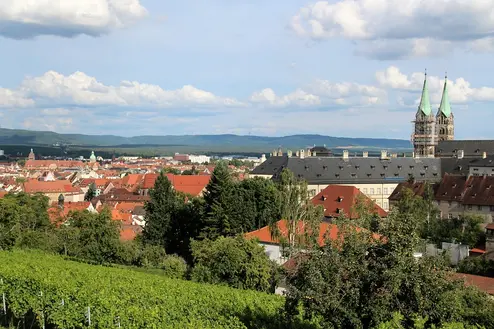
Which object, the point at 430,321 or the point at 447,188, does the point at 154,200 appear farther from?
the point at 430,321

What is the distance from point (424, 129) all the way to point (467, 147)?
21590mm

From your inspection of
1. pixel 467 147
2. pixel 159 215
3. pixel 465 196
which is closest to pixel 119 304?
pixel 159 215

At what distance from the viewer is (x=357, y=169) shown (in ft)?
330

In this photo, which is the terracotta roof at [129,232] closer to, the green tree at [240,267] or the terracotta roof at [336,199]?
the terracotta roof at [336,199]

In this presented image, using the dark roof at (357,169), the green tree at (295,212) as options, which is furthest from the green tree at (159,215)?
the dark roof at (357,169)

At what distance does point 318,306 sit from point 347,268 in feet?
4.56

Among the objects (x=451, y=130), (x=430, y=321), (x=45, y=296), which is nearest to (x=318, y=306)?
(x=430, y=321)

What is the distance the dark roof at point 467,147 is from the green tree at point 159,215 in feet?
257

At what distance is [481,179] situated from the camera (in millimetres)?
68250

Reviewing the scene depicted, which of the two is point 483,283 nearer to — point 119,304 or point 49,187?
point 119,304

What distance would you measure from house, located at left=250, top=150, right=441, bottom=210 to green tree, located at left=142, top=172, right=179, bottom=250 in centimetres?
4069

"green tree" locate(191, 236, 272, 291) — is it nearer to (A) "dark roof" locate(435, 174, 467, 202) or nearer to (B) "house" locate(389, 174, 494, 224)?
(B) "house" locate(389, 174, 494, 224)

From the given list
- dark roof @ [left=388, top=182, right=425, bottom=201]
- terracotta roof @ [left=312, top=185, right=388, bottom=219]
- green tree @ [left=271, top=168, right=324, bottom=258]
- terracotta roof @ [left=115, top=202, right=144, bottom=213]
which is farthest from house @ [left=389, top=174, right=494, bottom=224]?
terracotta roof @ [left=115, top=202, right=144, bottom=213]

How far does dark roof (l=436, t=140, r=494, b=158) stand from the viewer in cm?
11794
